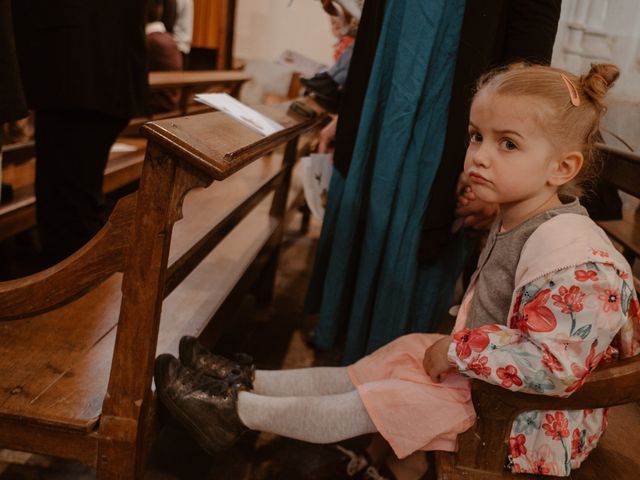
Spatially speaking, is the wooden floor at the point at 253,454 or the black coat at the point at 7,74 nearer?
the black coat at the point at 7,74

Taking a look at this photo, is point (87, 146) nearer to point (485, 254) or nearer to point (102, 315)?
point (102, 315)

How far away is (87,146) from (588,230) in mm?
1272

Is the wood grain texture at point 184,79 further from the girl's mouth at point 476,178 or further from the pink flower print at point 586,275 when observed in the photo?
the pink flower print at point 586,275

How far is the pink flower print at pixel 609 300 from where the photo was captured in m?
0.99

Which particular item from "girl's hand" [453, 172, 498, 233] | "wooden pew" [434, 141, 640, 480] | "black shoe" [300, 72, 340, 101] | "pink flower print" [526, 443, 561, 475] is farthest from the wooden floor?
"black shoe" [300, 72, 340, 101]

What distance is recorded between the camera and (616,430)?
1293mm

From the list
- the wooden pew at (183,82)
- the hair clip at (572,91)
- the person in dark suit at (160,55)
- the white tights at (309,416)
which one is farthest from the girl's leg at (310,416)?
the person in dark suit at (160,55)

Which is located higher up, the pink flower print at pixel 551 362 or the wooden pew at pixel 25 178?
the pink flower print at pixel 551 362

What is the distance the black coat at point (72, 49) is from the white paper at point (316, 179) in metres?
0.61

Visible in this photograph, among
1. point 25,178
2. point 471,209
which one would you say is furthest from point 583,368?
point 25,178

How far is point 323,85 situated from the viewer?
218 centimetres

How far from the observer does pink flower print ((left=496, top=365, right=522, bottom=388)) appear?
1.00m

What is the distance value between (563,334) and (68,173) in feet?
4.23

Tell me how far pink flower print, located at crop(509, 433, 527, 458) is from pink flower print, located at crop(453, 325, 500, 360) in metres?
0.19
